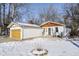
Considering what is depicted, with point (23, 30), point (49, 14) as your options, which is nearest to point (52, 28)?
point (49, 14)

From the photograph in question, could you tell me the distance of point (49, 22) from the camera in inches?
76.3

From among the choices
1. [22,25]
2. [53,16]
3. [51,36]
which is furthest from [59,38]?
[22,25]

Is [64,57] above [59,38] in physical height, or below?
below

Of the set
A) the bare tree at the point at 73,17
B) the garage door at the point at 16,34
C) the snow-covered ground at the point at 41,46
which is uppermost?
the bare tree at the point at 73,17

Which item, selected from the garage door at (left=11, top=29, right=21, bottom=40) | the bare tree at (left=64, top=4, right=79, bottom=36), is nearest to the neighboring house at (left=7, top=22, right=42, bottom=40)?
the garage door at (left=11, top=29, right=21, bottom=40)

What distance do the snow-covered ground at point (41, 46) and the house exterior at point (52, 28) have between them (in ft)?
0.21

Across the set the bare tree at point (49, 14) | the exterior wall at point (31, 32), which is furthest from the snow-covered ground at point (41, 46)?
the bare tree at point (49, 14)

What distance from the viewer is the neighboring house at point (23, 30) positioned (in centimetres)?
194

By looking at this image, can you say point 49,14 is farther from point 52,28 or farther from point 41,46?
point 41,46

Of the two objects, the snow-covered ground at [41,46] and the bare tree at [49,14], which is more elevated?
the bare tree at [49,14]

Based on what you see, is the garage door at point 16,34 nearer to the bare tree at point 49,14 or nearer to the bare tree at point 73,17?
the bare tree at point 49,14

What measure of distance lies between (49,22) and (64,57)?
1.15ft

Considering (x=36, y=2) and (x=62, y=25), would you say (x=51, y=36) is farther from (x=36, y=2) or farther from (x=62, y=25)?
(x=36, y=2)

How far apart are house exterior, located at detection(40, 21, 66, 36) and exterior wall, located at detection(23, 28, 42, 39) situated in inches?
1.9
